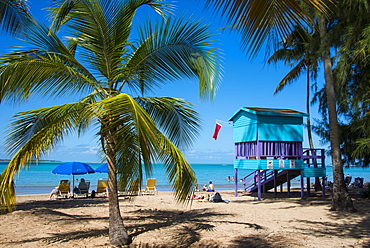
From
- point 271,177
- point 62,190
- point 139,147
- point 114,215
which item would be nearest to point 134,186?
point 139,147

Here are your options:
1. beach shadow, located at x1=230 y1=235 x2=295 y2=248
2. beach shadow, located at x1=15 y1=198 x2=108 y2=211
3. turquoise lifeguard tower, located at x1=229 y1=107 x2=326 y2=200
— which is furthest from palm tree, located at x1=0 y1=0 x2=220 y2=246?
turquoise lifeguard tower, located at x1=229 y1=107 x2=326 y2=200

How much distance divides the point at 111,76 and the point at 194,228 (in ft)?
14.0

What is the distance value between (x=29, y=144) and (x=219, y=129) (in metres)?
14.2

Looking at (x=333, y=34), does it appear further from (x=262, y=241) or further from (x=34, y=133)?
(x=34, y=133)

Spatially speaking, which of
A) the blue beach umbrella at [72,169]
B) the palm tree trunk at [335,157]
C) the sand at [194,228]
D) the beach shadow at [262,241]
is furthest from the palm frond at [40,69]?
the blue beach umbrella at [72,169]

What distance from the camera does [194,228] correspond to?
7.95 m

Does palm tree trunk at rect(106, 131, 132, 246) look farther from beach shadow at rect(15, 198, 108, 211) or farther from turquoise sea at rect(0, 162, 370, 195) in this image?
beach shadow at rect(15, 198, 108, 211)

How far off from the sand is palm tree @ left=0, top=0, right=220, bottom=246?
3.87 ft

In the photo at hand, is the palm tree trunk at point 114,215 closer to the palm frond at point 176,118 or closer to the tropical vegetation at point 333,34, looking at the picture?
the palm frond at point 176,118

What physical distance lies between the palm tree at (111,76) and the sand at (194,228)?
1.18 metres

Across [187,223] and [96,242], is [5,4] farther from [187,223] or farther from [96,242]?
[187,223]

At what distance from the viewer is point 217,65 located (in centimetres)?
641

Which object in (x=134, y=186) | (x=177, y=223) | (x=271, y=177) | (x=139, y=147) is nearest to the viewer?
(x=139, y=147)

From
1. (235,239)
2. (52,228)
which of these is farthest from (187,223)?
(52,228)
